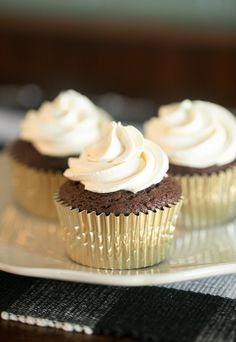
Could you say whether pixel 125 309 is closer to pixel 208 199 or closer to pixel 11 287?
pixel 11 287

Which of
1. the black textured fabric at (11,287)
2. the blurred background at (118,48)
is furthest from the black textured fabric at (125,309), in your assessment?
the blurred background at (118,48)

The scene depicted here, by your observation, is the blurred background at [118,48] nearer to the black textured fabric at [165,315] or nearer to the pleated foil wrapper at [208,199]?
the pleated foil wrapper at [208,199]

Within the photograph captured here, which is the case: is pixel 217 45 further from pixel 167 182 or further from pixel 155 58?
pixel 167 182

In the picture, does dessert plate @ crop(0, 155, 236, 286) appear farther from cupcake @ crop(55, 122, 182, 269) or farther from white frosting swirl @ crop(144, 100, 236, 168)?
white frosting swirl @ crop(144, 100, 236, 168)

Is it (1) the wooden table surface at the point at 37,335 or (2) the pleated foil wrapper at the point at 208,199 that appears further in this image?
(2) the pleated foil wrapper at the point at 208,199

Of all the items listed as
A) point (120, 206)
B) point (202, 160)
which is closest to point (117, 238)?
point (120, 206)

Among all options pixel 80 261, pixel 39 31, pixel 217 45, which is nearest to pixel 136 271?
pixel 80 261
